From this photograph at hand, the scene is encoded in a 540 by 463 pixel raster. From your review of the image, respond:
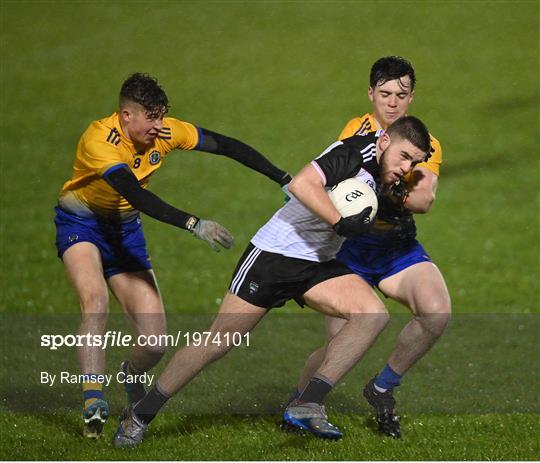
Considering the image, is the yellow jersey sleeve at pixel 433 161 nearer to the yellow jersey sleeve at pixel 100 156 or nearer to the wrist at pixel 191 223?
the wrist at pixel 191 223

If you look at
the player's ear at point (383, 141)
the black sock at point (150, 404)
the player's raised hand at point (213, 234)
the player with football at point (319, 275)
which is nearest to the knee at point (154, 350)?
the black sock at point (150, 404)

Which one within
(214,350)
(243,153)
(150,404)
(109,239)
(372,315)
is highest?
(243,153)

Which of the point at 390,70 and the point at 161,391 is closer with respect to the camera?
the point at 161,391

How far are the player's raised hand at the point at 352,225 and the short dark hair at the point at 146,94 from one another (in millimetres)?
1694

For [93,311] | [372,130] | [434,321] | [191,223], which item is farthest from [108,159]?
[434,321]

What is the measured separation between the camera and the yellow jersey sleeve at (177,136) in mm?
8922

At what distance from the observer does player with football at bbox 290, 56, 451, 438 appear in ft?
28.0

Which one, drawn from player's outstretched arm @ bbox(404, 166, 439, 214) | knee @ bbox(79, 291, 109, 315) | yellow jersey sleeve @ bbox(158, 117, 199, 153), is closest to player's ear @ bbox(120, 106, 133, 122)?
yellow jersey sleeve @ bbox(158, 117, 199, 153)

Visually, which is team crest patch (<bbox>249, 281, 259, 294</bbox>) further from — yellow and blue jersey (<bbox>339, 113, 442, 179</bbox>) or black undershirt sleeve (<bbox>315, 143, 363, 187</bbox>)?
yellow and blue jersey (<bbox>339, 113, 442, 179</bbox>)

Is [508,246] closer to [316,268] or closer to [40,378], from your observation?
[40,378]

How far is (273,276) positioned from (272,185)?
40.8ft

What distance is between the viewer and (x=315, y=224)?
26.1ft

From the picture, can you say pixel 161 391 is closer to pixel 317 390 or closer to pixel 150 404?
pixel 150 404

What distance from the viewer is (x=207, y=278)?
1673 centimetres
